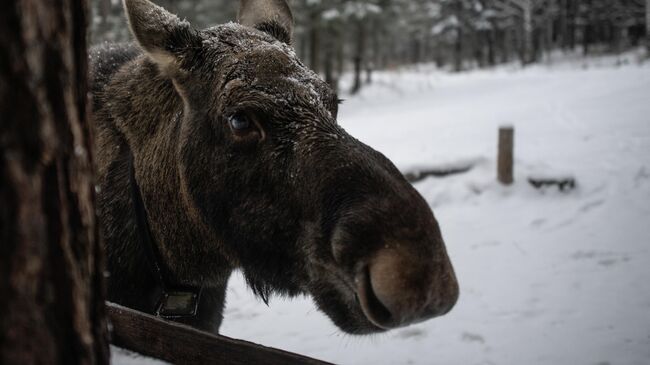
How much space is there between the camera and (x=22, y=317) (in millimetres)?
833

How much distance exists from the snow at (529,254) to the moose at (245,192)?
0.45 m

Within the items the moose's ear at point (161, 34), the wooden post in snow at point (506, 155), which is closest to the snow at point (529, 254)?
the wooden post in snow at point (506, 155)

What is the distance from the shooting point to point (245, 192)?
6.93 feet

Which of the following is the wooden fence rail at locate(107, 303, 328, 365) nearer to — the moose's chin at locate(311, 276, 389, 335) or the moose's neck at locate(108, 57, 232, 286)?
the moose's chin at locate(311, 276, 389, 335)

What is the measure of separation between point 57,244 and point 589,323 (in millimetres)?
5159

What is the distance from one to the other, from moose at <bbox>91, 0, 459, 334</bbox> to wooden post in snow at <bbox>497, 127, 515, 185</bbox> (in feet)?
19.2

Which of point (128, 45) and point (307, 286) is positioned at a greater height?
point (128, 45)

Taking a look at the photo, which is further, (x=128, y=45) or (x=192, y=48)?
(x=128, y=45)

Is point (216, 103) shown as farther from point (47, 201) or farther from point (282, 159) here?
point (47, 201)

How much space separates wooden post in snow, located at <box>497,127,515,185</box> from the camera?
7.75 m

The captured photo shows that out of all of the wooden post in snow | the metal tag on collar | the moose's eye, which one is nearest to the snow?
the wooden post in snow

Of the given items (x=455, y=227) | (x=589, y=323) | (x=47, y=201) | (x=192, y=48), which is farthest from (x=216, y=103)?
(x=455, y=227)

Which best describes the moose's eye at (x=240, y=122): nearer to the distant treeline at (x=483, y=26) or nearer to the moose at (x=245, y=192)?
the moose at (x=245, y=192)

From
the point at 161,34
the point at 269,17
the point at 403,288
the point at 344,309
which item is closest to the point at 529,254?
the point at 269,17
